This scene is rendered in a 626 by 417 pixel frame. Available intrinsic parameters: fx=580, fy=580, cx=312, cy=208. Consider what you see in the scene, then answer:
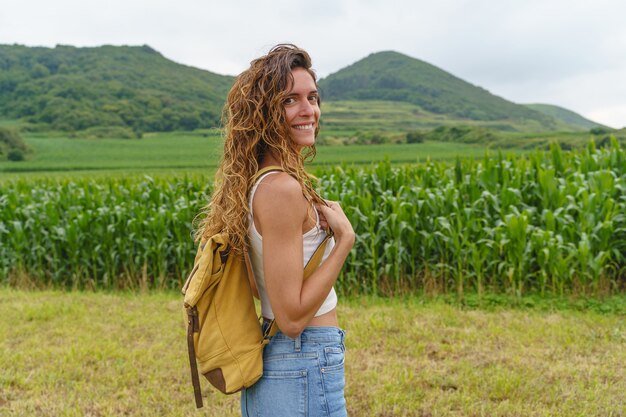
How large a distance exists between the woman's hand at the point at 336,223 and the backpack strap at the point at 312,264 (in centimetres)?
5

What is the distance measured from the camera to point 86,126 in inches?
2795

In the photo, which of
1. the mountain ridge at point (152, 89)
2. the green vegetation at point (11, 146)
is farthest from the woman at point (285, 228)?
the mountain ridge at point (152, 89)

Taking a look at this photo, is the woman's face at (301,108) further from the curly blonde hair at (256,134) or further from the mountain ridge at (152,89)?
the mountain ridge at (152,89)

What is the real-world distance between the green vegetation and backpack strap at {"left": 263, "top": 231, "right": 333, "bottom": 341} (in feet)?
178

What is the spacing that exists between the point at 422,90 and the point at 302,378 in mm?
85987

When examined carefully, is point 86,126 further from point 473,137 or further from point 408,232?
point 408,232

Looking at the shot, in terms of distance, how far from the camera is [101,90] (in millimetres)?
78688

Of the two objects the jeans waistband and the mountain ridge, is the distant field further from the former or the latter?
the jeans waistband

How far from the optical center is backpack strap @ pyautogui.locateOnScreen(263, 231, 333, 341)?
2004 millimetres

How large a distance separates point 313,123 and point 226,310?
746mm

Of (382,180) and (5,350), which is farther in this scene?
(382,180)

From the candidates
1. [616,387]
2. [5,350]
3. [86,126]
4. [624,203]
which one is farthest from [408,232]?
[86,126]

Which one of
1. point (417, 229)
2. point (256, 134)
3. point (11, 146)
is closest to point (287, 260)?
point (256, 134)

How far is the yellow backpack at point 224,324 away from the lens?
6.48ft
